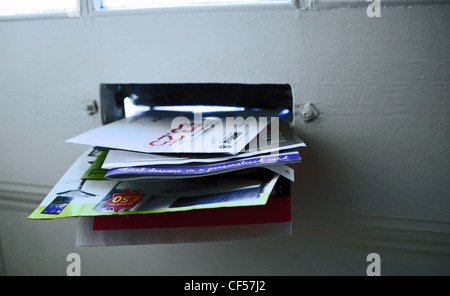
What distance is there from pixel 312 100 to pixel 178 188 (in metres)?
0.24

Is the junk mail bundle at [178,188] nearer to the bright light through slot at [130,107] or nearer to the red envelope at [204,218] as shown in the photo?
the red envelope at [204,218]

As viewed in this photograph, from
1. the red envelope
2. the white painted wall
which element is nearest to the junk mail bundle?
the red envelope

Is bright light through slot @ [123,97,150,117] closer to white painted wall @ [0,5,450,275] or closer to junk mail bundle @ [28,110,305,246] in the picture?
white painted wall @ [0,5,450,275]

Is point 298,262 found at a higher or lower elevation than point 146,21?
lower

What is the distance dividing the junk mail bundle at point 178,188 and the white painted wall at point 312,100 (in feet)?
0.36

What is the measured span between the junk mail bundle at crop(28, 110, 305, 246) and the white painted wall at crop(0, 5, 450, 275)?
11 cm

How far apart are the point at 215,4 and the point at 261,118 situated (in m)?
0.18

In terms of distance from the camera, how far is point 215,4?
563mm

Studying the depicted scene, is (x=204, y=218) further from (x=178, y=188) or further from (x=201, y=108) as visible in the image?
(x=201, y=108)

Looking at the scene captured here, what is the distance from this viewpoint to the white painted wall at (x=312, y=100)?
1.72 ft

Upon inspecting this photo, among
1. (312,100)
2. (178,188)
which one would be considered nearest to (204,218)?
(178,188)

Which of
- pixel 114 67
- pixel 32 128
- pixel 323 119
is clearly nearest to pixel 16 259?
→ pixel 32 128

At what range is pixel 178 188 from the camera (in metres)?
0.49
